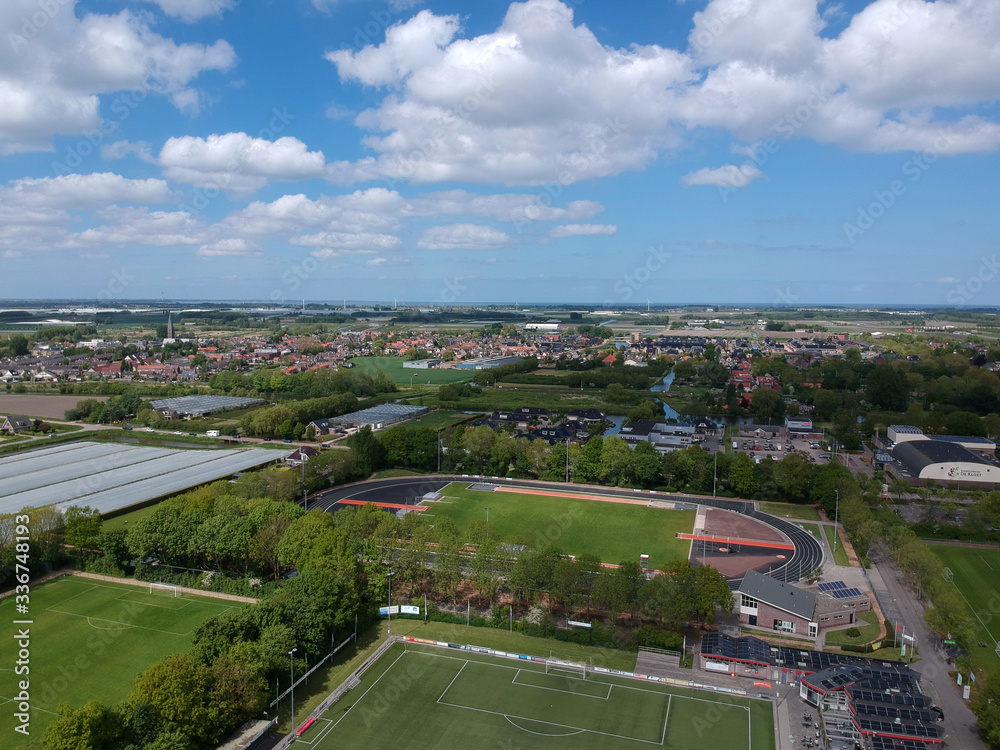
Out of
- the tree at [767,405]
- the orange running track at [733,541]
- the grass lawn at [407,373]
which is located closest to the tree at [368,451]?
the orange running track at [733,541]

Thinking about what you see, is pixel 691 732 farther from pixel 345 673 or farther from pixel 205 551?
pixel 205 551

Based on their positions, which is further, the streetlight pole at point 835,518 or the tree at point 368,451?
the tree at point 368,451

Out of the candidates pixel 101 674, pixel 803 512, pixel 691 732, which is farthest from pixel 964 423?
pixel 101 674

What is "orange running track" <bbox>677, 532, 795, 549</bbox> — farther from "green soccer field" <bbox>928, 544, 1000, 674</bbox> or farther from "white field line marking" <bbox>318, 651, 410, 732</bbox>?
"white field line marking" <bbox>318, 651, 410, 732</bbox>

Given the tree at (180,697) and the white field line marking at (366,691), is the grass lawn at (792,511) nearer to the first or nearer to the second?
the white field line marking at (366,691)

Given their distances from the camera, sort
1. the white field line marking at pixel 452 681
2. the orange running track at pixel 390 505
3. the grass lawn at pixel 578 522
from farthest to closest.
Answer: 1. the orange running track at pixel 390 505
2. the grass lawn at pixel 578 522
3. the white field line marking at pixel 452 681

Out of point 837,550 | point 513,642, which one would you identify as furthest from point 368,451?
point 837,550

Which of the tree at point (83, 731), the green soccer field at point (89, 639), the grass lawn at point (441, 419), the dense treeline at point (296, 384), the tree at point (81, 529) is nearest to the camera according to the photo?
the tree at point (83, 731)
